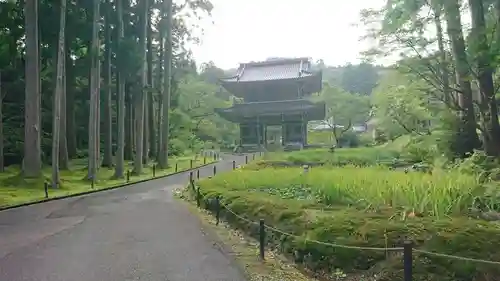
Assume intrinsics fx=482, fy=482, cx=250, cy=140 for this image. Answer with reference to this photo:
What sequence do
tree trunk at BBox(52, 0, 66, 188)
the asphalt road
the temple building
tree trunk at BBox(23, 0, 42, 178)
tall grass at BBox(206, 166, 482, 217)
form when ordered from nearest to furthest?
the asphalt road, tall grass at BBox(206, 166, 482, 217), tree trunk at BBox(52, 0, 66, 188), tree trunk at BBox(23, 0, 42, 178), the temple building

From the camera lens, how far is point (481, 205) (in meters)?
7.26

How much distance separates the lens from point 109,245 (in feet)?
28.3

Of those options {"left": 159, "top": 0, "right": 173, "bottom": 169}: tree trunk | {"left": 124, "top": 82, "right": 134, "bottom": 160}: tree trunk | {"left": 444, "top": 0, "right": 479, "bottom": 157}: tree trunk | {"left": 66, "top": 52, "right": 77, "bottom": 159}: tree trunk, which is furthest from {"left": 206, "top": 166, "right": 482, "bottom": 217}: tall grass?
{"left": 124, "top": 82, "right": 134, "bottom": 160}: tree trunk

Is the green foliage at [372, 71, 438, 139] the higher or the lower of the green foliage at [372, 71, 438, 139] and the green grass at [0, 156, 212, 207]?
the higher

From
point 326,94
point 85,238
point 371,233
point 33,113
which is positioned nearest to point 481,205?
point 371,233

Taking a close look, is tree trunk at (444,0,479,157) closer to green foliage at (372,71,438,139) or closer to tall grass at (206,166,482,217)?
tall grass at (206,166,482,217)

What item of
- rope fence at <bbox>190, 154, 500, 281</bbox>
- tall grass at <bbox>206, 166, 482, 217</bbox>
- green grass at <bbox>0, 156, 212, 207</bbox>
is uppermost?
tall grass at <bbox>206, 166, 482, 217</bbox>

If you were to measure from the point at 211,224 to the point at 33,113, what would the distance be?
12623 millimetres

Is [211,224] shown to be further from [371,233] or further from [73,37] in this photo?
[73,37]

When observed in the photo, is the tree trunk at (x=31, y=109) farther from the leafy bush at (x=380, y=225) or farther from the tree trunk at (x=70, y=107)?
the leafy bush at (x=380, y=225)

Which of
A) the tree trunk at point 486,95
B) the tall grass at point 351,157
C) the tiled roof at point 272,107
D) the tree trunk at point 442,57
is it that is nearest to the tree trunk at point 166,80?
the tall grass at point 351,157

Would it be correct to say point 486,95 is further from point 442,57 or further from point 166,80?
point 166,80

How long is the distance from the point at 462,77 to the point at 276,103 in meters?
30.6

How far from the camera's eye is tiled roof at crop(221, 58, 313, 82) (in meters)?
45.7
